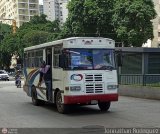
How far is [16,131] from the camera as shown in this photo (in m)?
12.2

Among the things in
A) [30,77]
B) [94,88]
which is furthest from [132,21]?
[94,88]

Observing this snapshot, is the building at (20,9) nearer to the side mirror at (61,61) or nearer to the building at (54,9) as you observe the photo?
the building at (54,9)

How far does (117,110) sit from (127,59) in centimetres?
1335

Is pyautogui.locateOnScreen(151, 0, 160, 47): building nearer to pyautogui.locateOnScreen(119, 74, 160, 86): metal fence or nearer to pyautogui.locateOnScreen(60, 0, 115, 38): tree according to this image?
pyautogui.locateOnScreen(60, 0, 115, 38): tree

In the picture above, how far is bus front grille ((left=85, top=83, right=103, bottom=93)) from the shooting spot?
1586cm

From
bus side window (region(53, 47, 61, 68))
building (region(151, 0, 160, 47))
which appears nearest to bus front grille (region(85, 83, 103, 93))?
bus side window (region(53, 47, 61, 68))

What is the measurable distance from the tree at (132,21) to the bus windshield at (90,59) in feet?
114

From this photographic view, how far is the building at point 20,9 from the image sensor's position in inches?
6590

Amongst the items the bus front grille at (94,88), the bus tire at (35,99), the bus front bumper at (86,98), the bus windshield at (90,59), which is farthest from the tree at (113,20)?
the bus front grille at (94,88)

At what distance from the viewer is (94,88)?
15945 mm

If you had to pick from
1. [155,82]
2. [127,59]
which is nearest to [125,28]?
[127,59]

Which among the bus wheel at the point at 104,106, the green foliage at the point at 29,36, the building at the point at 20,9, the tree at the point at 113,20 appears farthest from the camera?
the building at the point at 20,9

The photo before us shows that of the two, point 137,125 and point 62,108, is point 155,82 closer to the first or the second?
point 62,108

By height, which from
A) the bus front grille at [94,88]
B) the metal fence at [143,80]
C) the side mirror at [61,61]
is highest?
the side mirror at [61,61]
